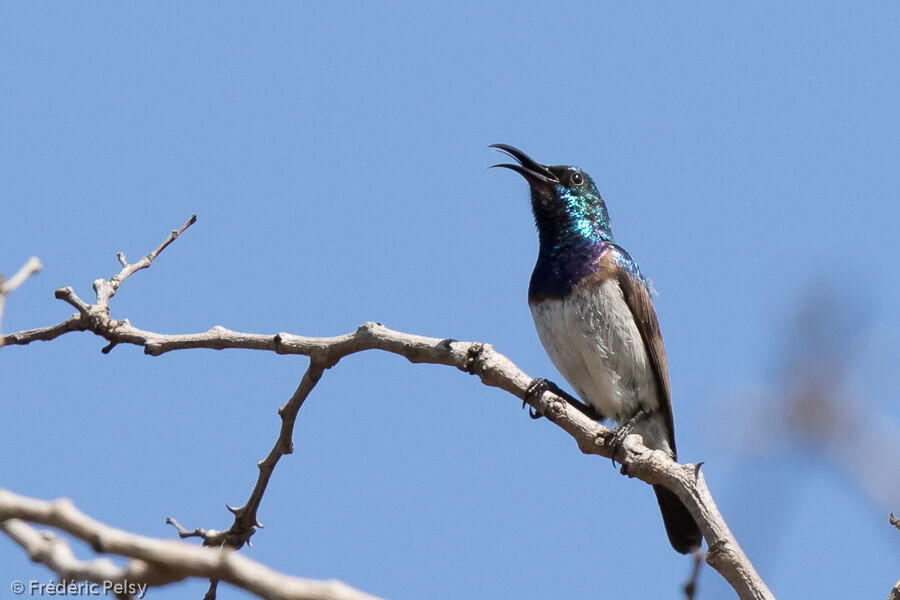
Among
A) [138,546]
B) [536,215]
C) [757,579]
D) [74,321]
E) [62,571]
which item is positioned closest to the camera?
[138,546]

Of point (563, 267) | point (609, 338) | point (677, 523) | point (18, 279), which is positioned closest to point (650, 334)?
point (609, 338)

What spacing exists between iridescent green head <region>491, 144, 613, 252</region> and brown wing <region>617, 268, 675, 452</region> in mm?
506

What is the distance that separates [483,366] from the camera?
16.9ft

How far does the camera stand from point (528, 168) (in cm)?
782

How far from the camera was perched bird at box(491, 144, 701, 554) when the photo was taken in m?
6.69

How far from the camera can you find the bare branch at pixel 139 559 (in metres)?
1.92

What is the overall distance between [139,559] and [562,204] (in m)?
5.87

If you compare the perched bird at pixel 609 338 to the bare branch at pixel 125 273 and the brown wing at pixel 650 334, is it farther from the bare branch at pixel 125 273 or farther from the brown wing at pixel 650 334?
the bare branch at pixel 125 273

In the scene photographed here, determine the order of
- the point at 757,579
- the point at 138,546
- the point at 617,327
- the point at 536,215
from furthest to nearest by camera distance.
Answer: the point at 536,215, the point at 617,327, the point at 757,579, the point at 138,546

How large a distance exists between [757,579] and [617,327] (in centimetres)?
270

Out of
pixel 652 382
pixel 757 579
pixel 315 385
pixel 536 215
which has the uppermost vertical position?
pixel 536 215

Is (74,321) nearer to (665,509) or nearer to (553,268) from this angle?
(553,268)

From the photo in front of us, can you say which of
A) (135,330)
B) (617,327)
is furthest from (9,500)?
(617,327)

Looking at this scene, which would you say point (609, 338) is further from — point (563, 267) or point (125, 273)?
point (125, 273)
